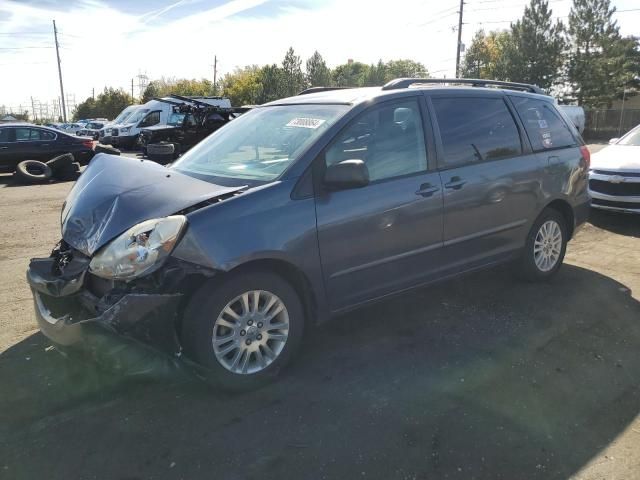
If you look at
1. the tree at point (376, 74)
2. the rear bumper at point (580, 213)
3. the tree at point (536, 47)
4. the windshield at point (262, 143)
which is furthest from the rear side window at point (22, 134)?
the tree at point (376, 74)

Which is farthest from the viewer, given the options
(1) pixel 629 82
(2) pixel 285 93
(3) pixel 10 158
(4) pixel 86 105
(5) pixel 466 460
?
(4) pixel 86 105

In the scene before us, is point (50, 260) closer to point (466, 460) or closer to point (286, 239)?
point (286, 239)

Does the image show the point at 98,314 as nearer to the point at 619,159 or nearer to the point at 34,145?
the point at 619,159

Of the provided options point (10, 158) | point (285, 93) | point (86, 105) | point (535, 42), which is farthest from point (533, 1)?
point (86, 105)

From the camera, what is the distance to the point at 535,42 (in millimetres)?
40031

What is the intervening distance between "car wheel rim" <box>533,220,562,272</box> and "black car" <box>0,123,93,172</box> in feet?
45.3

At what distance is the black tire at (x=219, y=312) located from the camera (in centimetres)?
291

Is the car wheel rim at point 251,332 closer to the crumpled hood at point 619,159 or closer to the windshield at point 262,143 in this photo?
the windshield at point 262,143

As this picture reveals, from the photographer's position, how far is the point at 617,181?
7352 mm

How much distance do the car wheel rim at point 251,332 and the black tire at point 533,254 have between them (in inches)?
107

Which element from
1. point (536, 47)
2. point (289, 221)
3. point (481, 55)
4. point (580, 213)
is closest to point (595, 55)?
point (536, 47)

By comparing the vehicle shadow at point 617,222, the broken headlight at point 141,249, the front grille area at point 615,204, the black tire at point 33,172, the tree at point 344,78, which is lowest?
the vehicle shadow at point 617,222

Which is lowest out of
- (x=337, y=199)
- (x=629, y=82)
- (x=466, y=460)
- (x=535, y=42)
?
(x=466, y=460)

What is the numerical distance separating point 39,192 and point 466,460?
37.8 feet
